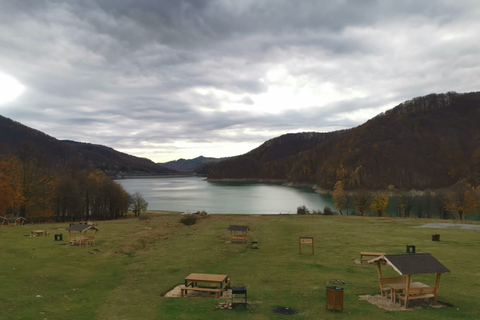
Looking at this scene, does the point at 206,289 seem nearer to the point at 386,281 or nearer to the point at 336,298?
the point at 336,298

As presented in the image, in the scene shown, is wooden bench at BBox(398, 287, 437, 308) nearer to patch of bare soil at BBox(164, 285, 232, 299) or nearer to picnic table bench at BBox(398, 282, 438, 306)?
picnic table bench at BBox(398, 282, 438, 306)

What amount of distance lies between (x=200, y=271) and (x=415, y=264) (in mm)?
14138

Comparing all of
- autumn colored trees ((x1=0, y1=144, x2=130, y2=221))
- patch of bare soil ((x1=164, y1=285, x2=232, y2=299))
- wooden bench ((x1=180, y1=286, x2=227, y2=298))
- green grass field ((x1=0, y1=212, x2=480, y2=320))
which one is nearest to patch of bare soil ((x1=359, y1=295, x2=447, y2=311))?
green grass field ((x1=0, y1=212, x2=480, y2=320))

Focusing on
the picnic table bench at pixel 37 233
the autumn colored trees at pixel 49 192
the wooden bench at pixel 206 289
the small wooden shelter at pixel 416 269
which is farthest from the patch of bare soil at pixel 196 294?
the autumn colored trees at pixel 49 192

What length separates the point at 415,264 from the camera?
14508mm

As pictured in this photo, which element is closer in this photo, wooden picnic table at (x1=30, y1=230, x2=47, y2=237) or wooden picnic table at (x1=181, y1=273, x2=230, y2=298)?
wooden picnic table at (x1=181, y1=273, x2=230, y2=298)

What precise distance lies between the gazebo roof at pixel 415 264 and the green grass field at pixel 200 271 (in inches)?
68.1

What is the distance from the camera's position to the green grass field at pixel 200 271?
545 inches

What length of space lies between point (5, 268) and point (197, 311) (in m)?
15.1

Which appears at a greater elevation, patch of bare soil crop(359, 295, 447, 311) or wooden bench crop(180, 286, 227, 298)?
patch of bare soil crop(359, 295, 447, 311)

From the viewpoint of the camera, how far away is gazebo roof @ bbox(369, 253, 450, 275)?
14.2 meters

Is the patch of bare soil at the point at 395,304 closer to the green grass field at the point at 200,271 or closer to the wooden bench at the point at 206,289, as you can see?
the green grass field at the point at 200,271

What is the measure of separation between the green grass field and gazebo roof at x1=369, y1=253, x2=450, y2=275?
5.68 feet

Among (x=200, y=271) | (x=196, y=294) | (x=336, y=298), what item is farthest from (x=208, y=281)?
(x=336, y=298)
